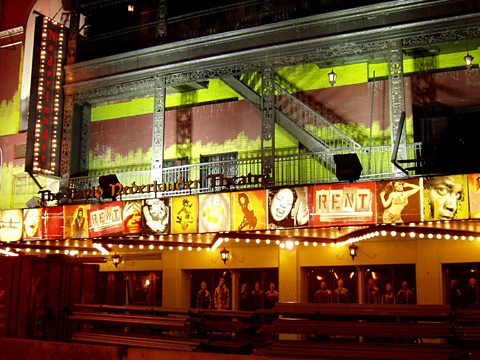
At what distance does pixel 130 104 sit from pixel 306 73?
7.74 meters

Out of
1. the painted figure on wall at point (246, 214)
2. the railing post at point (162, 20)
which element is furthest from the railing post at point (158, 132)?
the painted figure on wall at point (246, 214)

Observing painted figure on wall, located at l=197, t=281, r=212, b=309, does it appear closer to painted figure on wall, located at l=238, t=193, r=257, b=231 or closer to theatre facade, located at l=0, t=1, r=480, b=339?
theatre facade, located at l=0, t=1, r=480, b=339

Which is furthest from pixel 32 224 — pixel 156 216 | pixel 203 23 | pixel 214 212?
pixel 203 23

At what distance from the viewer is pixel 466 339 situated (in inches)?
548

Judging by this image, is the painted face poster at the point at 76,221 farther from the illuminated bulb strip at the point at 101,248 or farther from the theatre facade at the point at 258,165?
the illuminated bulb strip at the point at 101,248

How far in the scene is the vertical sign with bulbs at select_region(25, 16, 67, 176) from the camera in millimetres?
23625

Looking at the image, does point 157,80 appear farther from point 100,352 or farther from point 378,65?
point 100,352

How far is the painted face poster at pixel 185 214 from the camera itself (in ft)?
60.4

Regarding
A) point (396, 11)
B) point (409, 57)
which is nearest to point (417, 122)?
point (409, 57)

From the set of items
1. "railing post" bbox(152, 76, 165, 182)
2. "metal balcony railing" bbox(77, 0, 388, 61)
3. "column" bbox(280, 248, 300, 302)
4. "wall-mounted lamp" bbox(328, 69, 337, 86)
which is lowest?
"column" bbox(280, 248, 300, 302)

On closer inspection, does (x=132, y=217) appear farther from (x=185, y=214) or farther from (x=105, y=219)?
(x=185, y=214)

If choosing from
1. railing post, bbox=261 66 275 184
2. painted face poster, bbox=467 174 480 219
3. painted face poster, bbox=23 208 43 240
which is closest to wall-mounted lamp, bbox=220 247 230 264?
railing post, bbox=261 66 275 184

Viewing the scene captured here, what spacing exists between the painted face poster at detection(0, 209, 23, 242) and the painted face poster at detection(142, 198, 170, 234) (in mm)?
5043

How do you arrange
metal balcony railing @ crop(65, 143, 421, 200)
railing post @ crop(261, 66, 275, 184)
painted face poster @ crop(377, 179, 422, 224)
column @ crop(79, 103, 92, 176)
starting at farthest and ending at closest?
1. column @ crop(79, 103, 92, 176)
2. railing post @ crop(261, 66, 275, 184)
3. metal balcony railing @ crop(65, 143, 421, 200)
4. painted face poster @ crop(377, 179, 422, 224)
